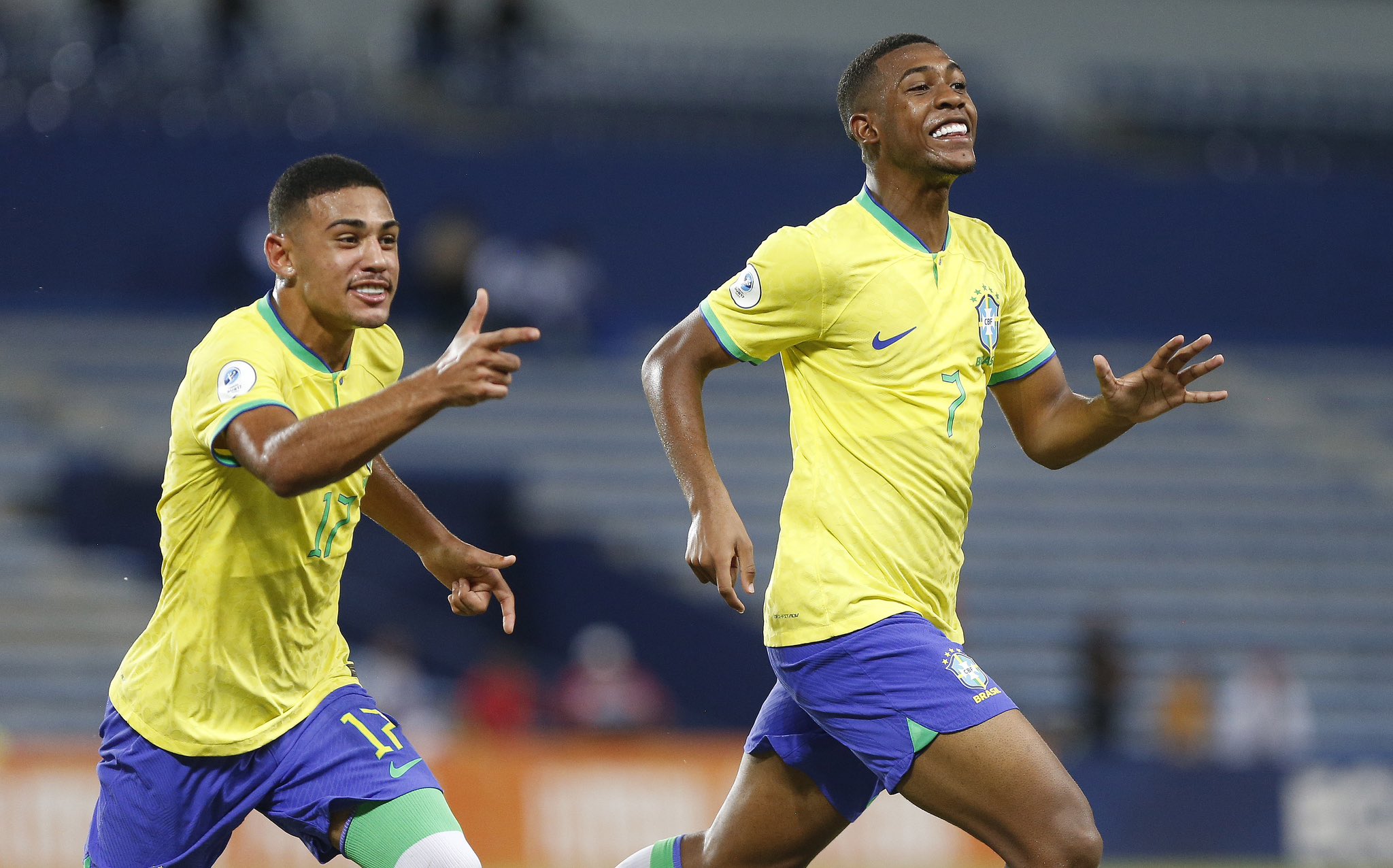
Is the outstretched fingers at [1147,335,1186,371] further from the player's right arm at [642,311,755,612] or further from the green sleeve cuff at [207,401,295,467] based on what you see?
the green sleeve cuff at [207,401,295,467]

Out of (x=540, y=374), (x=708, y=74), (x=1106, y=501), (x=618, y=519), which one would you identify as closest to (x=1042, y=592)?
(x=1106, y=501)

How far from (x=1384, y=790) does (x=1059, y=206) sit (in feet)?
27.9

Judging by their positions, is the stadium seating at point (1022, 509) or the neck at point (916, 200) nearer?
the neck at point (916, 200)

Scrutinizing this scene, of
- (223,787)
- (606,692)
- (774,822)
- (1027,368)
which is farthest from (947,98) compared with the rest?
(606,692)

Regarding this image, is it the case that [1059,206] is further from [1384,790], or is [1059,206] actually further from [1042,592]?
[1384,790]

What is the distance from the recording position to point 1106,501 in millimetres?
19391

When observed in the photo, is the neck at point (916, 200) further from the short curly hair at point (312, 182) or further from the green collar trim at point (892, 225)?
the short curly hair at point (312, 182)

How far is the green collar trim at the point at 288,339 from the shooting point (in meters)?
5.00

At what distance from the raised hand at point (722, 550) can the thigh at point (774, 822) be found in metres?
0.71

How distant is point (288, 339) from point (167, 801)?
1.27 metres

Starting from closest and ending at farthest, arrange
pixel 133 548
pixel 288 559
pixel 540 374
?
1. pixel 288 559
2. pixel 133 548
3. pixel 540 374

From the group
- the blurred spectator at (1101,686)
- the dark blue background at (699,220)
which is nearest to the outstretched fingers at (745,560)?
the blurred spectator at (1101,686)

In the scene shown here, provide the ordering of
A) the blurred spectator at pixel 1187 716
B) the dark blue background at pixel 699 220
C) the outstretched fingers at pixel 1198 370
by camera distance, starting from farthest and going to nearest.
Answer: the dark blue background at pixel 699 220 < the blurred spectator at pixel 1187 716 < the outstretched fingers at pixel 1198 370

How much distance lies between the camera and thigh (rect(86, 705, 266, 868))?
4961mm
